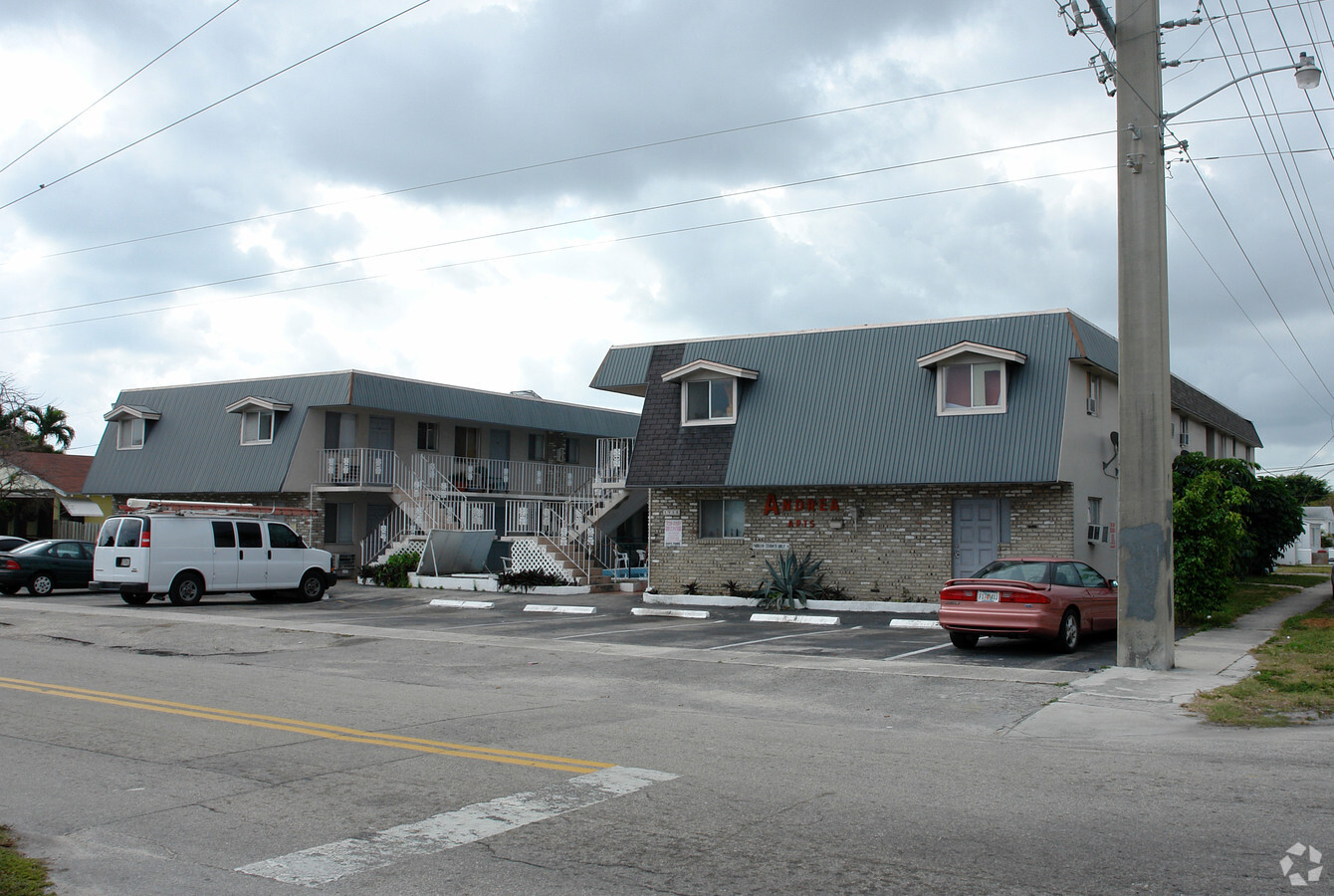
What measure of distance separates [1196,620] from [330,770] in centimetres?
1757

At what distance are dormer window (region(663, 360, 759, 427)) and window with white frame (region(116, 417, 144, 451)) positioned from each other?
2176cm

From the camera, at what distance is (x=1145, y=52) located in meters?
14.3

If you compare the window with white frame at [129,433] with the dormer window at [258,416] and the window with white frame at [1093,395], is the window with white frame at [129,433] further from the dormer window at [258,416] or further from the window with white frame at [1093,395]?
the window with white frame at [1093,395]

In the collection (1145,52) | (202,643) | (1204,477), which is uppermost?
(1145,52)

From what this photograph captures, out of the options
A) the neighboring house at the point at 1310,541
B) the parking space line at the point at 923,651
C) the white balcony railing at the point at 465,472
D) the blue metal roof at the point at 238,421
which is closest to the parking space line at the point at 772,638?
the parking space line at the point at 923,651

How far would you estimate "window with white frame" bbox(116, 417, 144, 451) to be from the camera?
37.8 meters

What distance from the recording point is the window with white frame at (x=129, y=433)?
3778cm

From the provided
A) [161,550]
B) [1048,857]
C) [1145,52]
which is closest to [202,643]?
[161,550]

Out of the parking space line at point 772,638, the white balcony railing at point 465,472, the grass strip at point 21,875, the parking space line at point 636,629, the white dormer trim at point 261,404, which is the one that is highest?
the white dormer trim at point 261,404

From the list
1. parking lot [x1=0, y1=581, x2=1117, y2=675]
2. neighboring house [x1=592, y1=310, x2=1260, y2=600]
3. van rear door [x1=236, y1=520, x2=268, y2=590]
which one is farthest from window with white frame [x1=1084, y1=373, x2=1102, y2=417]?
van rear door [x1=236, y1=520, x2=268, y2=590]

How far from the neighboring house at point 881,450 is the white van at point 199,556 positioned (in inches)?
341

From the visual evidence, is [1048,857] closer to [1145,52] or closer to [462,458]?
[1145,52]

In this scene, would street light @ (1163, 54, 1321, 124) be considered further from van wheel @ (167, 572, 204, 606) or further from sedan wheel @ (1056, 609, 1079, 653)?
van wheel @ (167, 572, 204, 606)

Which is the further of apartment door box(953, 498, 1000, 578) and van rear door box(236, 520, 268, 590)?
van rear door box(236, 520, 268, 590)
